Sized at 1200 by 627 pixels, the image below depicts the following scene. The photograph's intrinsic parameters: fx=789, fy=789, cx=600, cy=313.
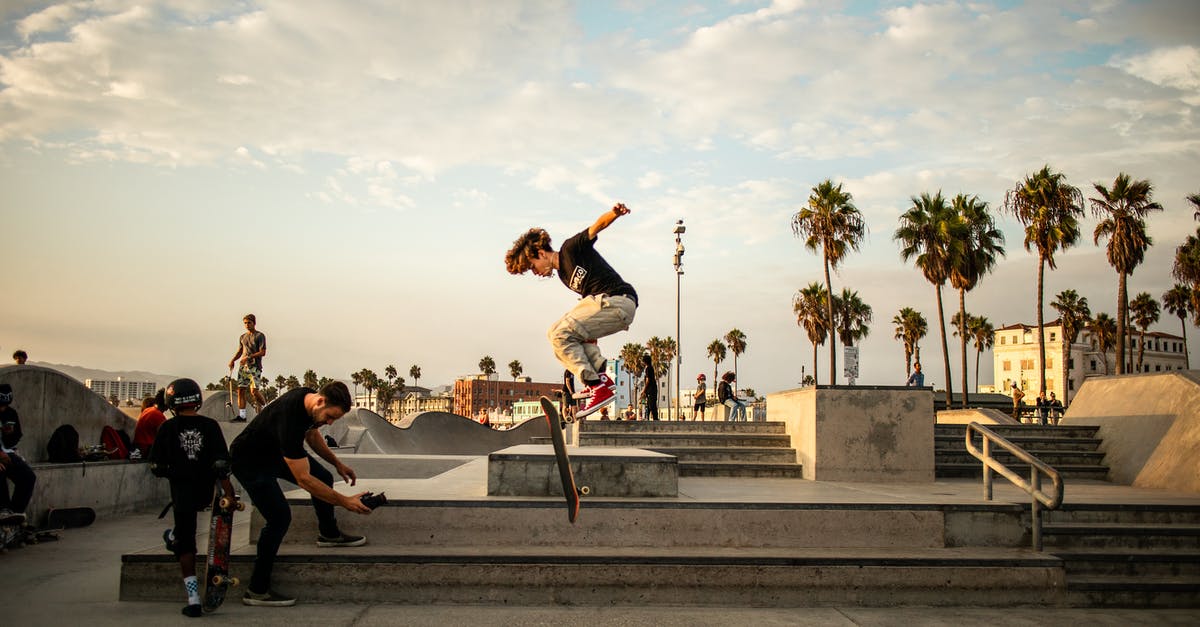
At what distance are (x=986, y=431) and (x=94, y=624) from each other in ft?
25.0

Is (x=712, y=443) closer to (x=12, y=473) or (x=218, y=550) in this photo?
(x=218, y=550)

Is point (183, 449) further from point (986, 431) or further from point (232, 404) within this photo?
point (232, 404)

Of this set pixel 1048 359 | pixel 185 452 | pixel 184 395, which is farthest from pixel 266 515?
pixel 1048 359

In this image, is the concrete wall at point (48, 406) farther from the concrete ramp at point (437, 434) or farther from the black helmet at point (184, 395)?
the concrete ramp at point (437, 434)

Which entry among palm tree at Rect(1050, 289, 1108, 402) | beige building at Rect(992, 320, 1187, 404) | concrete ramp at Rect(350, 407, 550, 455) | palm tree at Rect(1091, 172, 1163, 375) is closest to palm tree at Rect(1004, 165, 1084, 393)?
palm tree at Rect(1091, 172, 1163, 375)

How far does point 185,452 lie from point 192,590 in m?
0.96

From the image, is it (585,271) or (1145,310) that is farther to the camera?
(1145,310)

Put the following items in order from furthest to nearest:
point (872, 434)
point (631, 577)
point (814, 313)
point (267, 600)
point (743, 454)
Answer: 1. point (814, 313)
2. point (743, 454)
3. point (872, 434)
4. point (631, 577)
5. point (267, 600)

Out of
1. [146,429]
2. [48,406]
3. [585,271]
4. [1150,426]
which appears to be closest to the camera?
[585,271]

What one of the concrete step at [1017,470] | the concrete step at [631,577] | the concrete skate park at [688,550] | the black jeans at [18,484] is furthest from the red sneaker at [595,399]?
the concrete step at [1017,470]

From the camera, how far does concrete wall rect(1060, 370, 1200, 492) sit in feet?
35.5

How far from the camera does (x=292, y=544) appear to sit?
640 cm

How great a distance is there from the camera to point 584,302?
718cm

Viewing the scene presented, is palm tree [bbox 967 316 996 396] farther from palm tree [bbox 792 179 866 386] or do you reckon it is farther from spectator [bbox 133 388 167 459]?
spectator [bbox 133 388 167 459]
